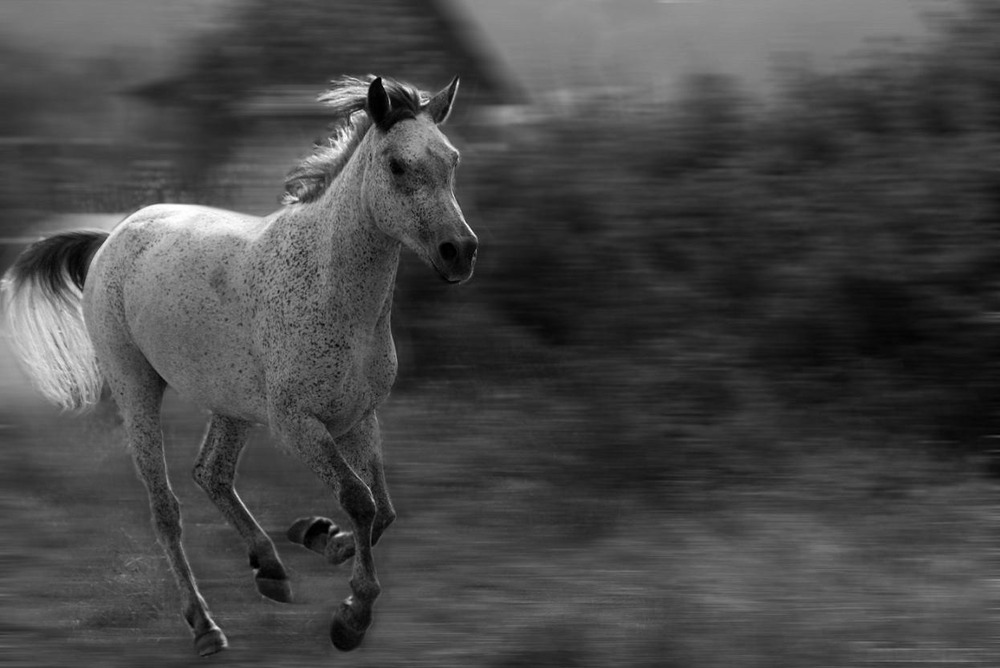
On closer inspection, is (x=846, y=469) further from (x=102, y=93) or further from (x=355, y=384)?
(x=102, y=93)

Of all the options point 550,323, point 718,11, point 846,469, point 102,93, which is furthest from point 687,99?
point 102,93

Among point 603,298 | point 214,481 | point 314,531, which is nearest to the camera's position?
point 314,531

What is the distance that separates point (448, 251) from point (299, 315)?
598mm

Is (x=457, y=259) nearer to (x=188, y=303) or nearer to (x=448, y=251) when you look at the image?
(x=448, y=251)

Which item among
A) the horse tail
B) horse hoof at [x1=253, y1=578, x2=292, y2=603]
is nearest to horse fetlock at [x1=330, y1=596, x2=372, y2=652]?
horse hoof at [x1=253, y1=578, x2=292, y2=603]

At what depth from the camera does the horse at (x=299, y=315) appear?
3488 mm

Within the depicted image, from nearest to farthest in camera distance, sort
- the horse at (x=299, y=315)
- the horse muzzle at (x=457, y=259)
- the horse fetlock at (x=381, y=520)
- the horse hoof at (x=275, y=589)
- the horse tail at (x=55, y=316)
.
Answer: the horse muzzle at (x=457, y=259) < the horse at (x=299, y=315) < the horse fetlock at (x=381, y=520) < the horse hoof at (x=275, y=589) < the horse tail at (x=55, y=316)

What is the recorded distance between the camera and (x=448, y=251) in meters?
3.34

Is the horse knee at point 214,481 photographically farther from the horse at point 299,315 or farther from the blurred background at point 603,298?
the blurred background at point 603,298

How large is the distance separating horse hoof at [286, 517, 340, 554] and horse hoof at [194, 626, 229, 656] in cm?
43

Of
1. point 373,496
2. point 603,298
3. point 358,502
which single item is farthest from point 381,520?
point 603,298

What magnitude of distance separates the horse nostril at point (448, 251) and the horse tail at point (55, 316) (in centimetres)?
181

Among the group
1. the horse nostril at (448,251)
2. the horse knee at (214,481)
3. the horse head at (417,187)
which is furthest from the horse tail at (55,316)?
the horse nostril at (448,251)

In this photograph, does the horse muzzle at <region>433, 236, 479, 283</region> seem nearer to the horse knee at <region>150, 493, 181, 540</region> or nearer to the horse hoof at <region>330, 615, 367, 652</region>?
the horse hoof at <region>330, 615, 367, 652</region>
